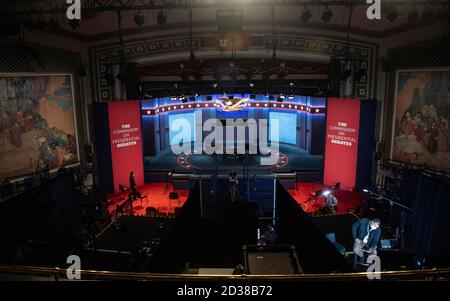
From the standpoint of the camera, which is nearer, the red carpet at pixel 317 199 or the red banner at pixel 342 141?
the red carpet at pixel 317 199

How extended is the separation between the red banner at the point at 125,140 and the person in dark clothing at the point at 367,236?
386 inches

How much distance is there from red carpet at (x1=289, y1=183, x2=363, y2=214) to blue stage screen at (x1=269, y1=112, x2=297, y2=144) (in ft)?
20.1

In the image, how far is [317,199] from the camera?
13406mm

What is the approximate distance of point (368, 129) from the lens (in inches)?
532

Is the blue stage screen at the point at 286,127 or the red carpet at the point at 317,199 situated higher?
the blue stage screen at the point at 286,127

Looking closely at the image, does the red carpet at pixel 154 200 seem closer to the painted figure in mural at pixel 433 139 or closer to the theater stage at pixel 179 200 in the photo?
the theater stage at pixel 179 200

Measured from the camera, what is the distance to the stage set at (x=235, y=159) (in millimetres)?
13031

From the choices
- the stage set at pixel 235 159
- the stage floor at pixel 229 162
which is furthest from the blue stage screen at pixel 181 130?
the stage floor at pixel 229 162

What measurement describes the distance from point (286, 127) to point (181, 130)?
6370 mm

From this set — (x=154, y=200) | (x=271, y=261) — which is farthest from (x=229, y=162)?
(x=271, y=261)

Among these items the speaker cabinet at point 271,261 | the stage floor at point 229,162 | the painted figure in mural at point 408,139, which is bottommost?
the stage floor at point 229,162

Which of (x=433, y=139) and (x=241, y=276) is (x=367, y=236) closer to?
(x=433, y=139)
